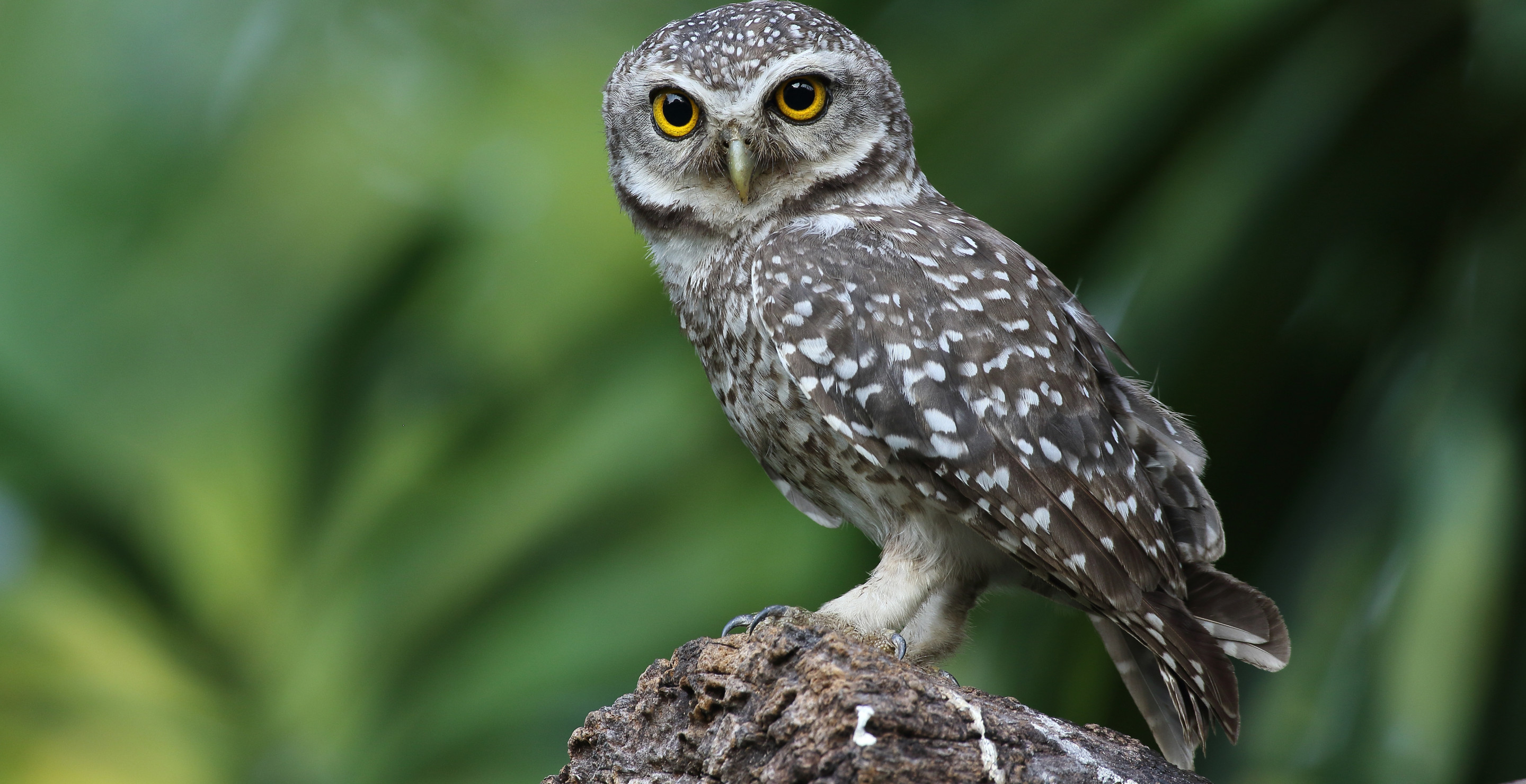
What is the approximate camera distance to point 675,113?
74.9 inches

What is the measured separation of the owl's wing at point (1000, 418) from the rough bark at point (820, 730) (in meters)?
0.25

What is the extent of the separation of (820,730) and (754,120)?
1074 millimetres

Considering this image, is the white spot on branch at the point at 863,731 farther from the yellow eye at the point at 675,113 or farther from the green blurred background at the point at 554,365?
the green blurred background at the point at 554,365

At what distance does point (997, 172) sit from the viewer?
2.67 metres

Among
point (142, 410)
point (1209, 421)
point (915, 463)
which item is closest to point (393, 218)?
point (142, 410)

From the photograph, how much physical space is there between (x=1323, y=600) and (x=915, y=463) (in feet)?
4.40

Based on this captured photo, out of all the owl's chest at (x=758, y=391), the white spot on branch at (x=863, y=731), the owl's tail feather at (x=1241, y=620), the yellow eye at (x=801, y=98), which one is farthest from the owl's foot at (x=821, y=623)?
the yellow eye at (x=801, y=98)

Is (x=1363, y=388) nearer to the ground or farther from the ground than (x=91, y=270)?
nearer to the ground

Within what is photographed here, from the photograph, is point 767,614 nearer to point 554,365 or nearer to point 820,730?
point 820,730

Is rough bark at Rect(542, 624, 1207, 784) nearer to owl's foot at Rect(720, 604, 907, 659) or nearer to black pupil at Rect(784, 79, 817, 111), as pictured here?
owl's foot at Rect(720, 604, 907, 659)

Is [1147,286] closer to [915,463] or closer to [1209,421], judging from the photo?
[1209,421]

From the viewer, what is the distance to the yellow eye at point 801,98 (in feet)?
6.08

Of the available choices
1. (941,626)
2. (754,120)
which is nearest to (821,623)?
(941,626)

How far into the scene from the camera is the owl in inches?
63.7
